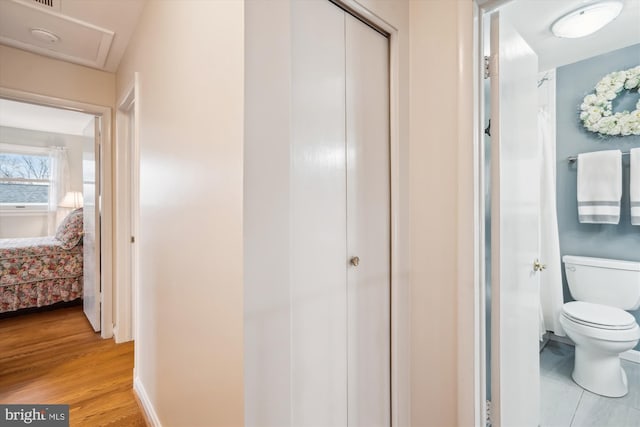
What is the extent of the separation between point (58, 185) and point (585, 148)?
288 inches

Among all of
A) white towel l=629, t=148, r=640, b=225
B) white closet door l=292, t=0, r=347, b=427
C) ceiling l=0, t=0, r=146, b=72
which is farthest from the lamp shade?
white towel l=629, t=148, r=640, b=225

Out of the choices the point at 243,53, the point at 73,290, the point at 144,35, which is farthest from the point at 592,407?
the point at 73,290

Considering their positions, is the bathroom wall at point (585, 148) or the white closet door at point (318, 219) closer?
the white closet door at point (318, 219)

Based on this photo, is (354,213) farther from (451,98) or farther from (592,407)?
(592,407)

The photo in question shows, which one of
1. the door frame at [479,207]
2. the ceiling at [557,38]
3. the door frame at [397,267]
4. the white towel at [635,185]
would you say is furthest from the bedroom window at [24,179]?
the white towel at [635,185]

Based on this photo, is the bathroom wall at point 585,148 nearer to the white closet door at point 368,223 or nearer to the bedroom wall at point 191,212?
the white closet door at point 368,223

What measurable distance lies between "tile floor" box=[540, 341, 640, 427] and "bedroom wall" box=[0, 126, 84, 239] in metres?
6.90

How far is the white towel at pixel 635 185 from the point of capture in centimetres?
208

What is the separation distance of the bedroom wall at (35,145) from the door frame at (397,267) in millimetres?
5929

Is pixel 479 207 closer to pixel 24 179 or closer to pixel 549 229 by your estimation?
pixel 549 229

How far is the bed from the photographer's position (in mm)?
3152

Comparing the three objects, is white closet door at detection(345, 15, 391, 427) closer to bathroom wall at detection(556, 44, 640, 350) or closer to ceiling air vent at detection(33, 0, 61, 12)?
ceiling air vent at detection(33, 0, 61, 12)

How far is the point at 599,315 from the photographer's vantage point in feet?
6.41

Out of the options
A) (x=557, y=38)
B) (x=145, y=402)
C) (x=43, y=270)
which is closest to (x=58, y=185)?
(x=43, y=270)
